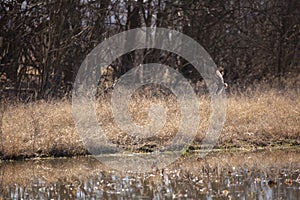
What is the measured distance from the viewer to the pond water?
687 cm

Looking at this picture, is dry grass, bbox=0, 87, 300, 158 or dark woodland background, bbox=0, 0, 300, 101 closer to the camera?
dry grass, bbox=0, 87, 300, 158

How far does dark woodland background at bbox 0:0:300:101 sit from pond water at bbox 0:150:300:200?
3.24 m

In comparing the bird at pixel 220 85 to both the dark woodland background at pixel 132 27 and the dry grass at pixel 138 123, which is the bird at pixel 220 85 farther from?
the dry grass at pixel 138 123

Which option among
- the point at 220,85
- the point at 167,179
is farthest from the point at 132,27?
the point at 167,179

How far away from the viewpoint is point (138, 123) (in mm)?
11211

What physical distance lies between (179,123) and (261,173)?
3.23 metres

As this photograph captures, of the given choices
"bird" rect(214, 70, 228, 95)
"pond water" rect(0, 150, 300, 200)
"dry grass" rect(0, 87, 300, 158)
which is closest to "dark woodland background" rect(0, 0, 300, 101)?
"bird" rect(214, 70, 228, 95)

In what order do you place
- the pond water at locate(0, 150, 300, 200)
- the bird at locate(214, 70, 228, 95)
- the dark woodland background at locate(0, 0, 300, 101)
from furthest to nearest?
the bird at locate(214, 70, 228, 95) → the dark woodland background at locate(0, 0, 300, 101) → the pond water at locate(0, 150, 300, 200)

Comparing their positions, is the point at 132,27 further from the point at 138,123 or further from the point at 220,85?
the point at 138,123

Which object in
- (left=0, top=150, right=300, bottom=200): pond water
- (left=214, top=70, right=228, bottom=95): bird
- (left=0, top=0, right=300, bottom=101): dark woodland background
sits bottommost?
(left=0, top=150, right=300, bottom=200): pond water

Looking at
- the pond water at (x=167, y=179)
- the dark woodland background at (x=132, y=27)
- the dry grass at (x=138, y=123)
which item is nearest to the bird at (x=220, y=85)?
the dark woodland background at (x=132, y=27)

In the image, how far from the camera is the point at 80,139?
10.1 meters

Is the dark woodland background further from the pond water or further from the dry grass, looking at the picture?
the pond water

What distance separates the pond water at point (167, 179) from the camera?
6871 mm
